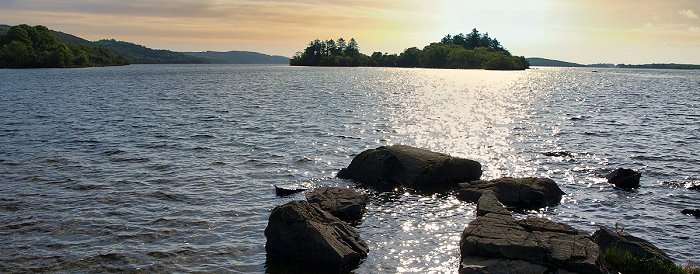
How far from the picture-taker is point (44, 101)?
3108 inches

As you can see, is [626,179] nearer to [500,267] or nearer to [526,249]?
[526,249]

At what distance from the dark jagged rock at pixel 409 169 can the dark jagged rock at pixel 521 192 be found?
227cm

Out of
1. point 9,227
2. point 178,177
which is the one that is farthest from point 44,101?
point 9,227

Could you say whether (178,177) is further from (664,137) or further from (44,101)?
(44,101)

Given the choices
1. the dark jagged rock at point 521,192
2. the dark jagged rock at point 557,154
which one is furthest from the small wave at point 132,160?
the dark jagged rock at point 557,154

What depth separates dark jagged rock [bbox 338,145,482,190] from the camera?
28641mm

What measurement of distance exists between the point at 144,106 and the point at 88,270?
62842 millimetres

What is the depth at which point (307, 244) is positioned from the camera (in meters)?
17.6

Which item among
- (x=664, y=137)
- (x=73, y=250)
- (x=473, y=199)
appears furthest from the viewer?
(x=664, y=137)

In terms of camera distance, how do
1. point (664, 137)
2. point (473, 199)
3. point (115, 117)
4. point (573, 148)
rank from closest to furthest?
1. point (473, 199)
2. point (573, 148)
3. point (664, 137)
4. point (115, 117)

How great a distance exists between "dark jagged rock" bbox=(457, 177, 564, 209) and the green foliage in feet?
25.5

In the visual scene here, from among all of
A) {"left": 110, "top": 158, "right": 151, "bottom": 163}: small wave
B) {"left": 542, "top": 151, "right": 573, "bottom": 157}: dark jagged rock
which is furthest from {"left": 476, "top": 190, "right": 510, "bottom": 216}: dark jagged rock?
{"left": 110, "top": 158, "right": 151, "bottom": 163}: small wave

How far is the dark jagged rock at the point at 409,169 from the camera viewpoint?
28641mm

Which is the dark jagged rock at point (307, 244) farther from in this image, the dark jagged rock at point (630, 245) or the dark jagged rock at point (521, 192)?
the dark jagged rock at point (521, 192)
